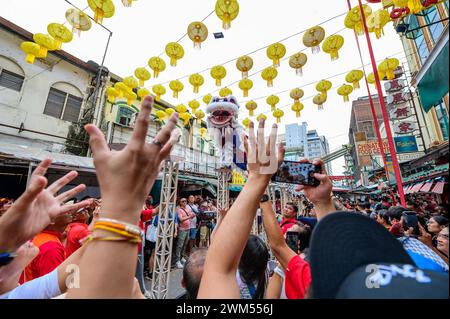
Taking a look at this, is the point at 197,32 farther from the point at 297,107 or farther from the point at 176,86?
the point at 297,107

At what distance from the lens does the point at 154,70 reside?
20.4ft

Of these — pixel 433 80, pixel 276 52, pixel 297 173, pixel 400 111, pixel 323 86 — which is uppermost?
pixel 400 111

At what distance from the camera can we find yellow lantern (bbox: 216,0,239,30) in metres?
4.45

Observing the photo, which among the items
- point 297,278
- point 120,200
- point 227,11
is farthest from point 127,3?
point 297,278

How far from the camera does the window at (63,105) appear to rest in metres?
9.88

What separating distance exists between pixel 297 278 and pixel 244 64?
6.04 metres

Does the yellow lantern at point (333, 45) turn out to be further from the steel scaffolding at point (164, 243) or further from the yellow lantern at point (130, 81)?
the yellow lantern at point (130, 81)

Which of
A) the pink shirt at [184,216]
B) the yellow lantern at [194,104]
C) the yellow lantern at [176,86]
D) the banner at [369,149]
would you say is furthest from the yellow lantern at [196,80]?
the banner at [369,149]

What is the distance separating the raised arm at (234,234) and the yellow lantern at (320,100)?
7196mm

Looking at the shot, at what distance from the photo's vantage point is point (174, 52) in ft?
18.7
